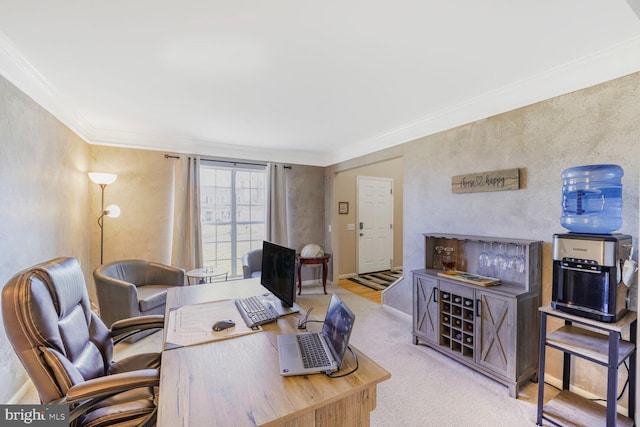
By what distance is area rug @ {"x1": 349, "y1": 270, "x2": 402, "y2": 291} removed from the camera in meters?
5.23

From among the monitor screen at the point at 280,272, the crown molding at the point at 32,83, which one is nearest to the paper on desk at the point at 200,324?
the monitor screen at the point at 280,272

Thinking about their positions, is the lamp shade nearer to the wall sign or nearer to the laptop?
the laptop

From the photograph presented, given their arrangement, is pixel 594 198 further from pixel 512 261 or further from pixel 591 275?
pixel 512 261

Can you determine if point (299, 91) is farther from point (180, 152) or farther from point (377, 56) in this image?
point (180, 152)

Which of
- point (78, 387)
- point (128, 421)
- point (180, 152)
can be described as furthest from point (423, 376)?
point (180, 152)

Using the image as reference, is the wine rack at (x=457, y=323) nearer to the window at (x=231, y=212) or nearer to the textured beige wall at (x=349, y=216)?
the textured beige wall at (x=349, y=216)

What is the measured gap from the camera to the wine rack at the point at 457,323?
247 centimetres

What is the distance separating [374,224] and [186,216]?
3.69m

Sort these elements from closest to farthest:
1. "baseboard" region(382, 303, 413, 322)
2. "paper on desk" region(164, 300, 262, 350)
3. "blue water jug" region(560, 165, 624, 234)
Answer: "paper on desk" region(164, 300, 262, 350)
"blue water jug" region(560, 165, 624, 234)
"baseboard" region(382, 303, 413, 322)

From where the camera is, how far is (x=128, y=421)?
1196mm

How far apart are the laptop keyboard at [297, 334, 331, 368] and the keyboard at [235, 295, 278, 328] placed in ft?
1.02

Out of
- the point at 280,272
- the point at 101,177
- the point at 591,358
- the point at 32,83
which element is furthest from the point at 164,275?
the point at 591,358

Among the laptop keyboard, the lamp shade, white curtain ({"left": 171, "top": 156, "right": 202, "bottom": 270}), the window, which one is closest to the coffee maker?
the laptop keyboard

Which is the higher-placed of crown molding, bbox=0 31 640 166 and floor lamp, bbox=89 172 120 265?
crown molding, bbox=0 31 640 166
